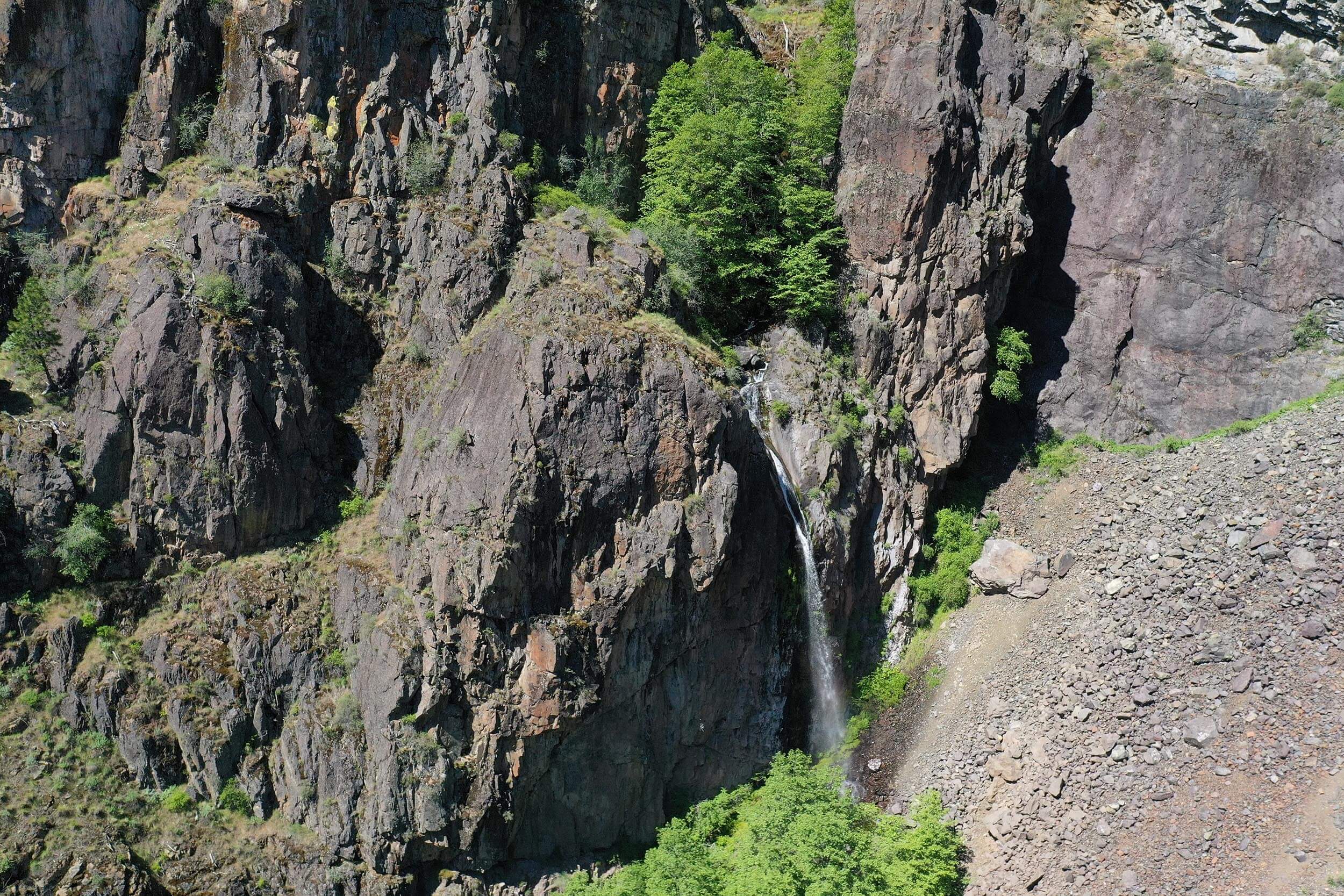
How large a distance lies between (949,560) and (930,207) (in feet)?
35.3

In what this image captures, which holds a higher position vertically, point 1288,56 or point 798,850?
point 1288,56

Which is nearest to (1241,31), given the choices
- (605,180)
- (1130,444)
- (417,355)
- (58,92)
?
(1130,444)

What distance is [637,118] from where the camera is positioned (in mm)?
33531

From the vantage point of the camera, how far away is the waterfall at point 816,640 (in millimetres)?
28016

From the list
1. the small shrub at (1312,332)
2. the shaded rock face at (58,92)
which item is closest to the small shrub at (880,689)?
the small shrub at (1312,332)

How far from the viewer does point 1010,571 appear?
99.7ft

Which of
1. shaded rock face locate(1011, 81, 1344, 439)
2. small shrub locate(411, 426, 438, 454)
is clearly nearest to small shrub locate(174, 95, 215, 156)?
small shrub locate(411, 426, 438, 454)

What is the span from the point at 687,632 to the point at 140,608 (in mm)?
13228

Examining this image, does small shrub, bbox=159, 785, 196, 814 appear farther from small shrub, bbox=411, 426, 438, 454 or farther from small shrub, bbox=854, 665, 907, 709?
small shrub, bbox=854, 665, 907, 709

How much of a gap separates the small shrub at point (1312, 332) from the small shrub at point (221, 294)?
104ft

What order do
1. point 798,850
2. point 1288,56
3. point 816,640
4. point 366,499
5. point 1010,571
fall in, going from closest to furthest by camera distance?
point 798,850, point 366,499, point 816,640, point 1010,571, point 1288,56

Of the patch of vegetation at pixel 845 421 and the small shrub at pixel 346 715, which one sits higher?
the patch of vegetation at pixel 845 421

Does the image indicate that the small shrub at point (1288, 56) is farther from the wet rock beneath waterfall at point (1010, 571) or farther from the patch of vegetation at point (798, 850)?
the patch of vegetation at point (798, 850)

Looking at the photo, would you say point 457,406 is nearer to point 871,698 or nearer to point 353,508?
point 353,508
